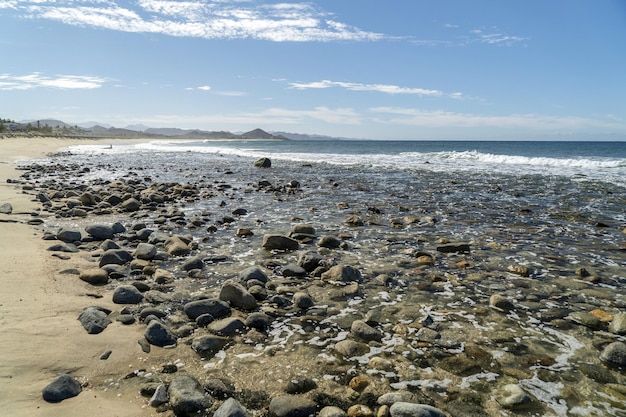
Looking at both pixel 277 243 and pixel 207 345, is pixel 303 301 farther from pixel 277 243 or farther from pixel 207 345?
pixel 277 243

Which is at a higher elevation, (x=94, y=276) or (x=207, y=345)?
(x=94, y=276)

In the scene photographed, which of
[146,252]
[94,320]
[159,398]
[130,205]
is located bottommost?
[159,398]

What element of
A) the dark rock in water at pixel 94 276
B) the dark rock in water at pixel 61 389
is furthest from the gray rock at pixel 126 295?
the dark rock in water at pixel 61 389

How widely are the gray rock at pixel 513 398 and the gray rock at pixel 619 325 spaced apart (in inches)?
77.9

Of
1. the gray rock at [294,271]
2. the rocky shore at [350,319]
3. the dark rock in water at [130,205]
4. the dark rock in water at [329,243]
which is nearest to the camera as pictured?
the rocky shore at [350,319]

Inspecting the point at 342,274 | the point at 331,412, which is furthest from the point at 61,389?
the point at 342,274

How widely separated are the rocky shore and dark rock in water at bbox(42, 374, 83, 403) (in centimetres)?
1

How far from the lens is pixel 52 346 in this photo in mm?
3844

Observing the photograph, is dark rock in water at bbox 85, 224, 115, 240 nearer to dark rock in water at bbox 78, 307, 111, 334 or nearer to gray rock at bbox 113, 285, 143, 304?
gray rock at bbox 113, 285, 143, 304

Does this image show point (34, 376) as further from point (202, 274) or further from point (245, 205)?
point (245, 205)

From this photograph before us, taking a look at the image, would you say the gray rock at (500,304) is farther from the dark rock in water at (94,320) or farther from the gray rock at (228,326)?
the dark rock in water at (94,320)

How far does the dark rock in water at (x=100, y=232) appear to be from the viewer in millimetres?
8188

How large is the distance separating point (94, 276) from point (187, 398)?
11.5 ft

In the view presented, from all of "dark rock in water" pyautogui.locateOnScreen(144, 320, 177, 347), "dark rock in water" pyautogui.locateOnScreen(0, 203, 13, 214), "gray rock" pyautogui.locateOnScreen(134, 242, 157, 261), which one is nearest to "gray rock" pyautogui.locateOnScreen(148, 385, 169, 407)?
"dark rock in water" pyautogui.locateOnScreen(144, 320, 177, 347)
